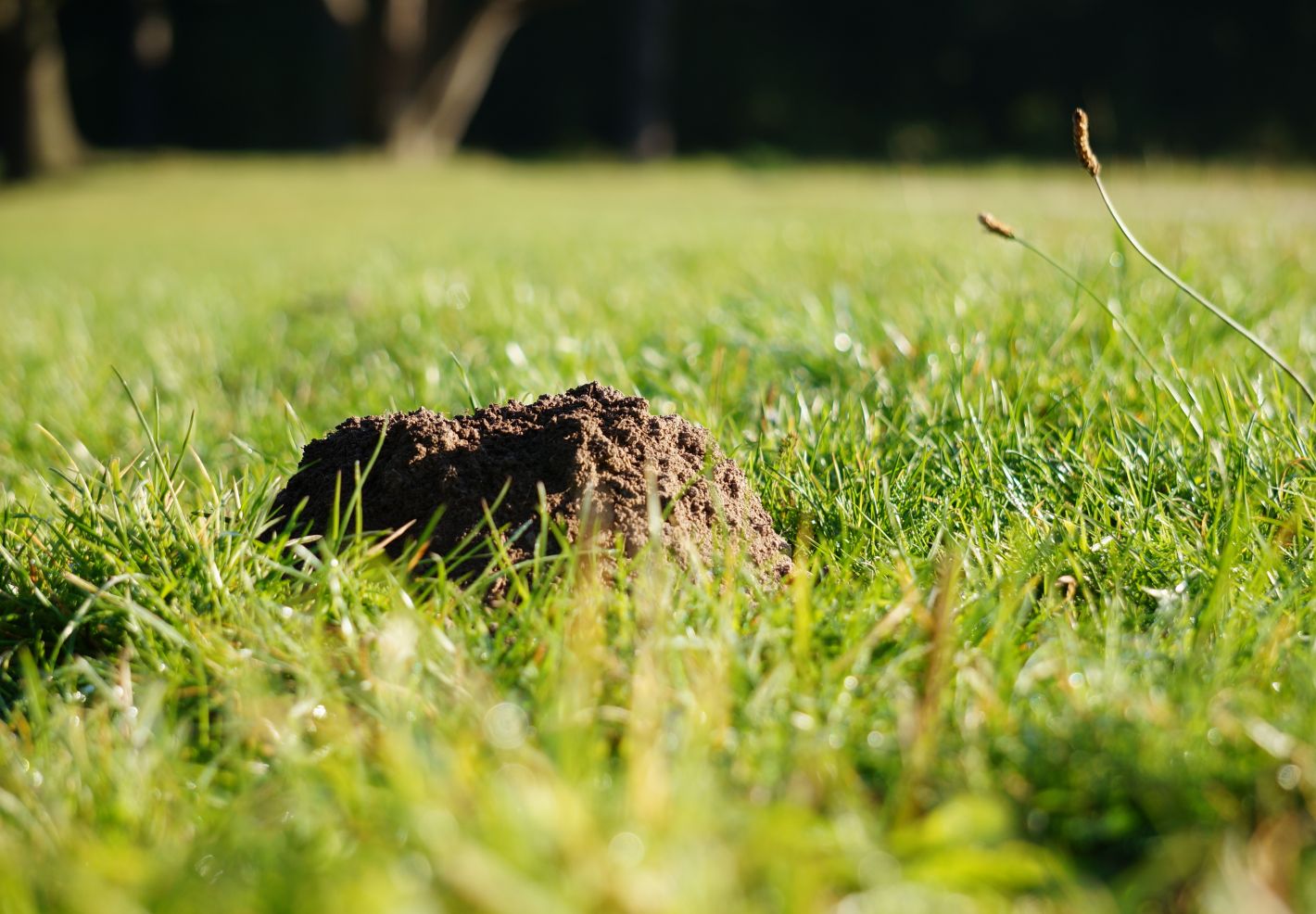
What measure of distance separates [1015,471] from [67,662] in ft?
5.26

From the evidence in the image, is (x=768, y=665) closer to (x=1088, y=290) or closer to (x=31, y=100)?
(x=1088, y=290)

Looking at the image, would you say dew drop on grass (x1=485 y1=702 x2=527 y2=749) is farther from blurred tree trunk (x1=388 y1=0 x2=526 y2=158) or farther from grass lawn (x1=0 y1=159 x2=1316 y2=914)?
blurred tree trunk (x1=388 y1=0 x2=526 y2=158)

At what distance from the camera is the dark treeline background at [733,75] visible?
73.6ft

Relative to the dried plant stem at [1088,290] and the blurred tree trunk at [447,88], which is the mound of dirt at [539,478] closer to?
the dried plant stem at [1088,290]

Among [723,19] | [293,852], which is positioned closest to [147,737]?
[293,852]

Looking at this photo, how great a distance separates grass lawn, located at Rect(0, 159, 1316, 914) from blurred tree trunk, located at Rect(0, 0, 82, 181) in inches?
773

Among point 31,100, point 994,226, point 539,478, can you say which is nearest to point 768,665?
point 539,478

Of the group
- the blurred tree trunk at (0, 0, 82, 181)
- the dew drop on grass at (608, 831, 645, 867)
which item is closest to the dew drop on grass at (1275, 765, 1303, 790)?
the dew drop on grass at (608, 831, 645, 867)

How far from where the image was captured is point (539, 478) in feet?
6.22

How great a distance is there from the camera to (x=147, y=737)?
1.41 meters

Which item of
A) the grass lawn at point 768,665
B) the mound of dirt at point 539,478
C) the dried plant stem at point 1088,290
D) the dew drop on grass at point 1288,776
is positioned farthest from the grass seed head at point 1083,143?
the dew drop on grass at point 1288,776

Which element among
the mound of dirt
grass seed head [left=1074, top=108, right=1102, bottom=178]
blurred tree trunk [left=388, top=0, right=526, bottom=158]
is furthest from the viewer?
blurred tree trunk [left=388, top=0, right=526, bottom=158]

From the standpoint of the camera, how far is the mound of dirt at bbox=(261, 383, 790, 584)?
1826 millimetres

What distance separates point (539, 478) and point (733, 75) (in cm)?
2676
